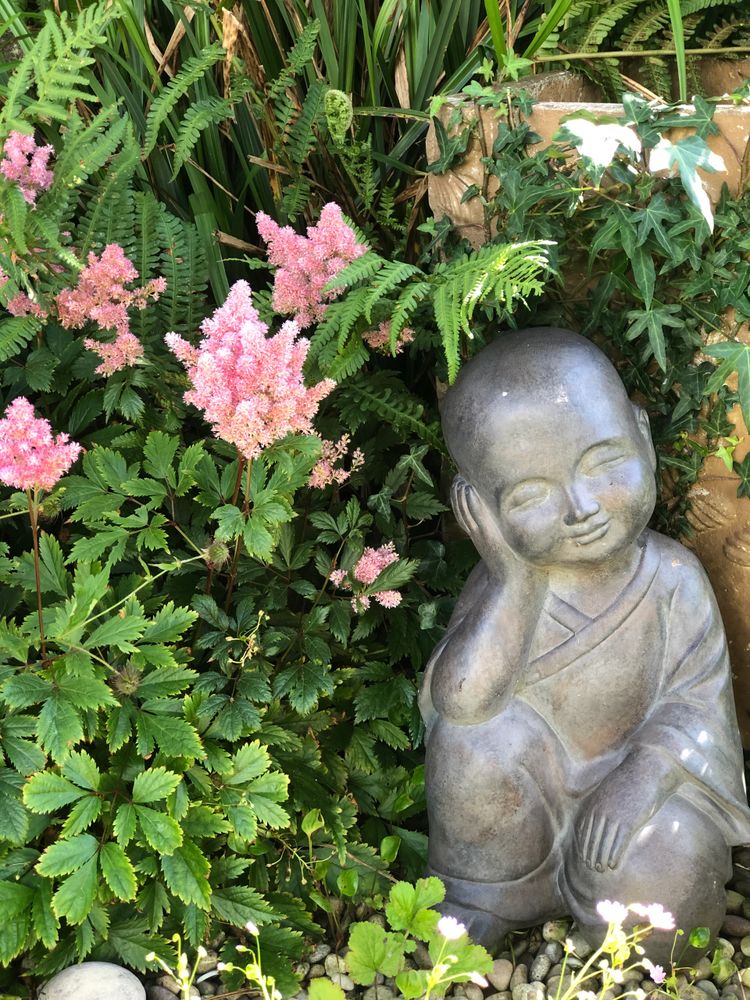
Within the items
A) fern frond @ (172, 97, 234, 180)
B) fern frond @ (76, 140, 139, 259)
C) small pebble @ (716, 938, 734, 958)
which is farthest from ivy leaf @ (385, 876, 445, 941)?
fern frond @ (172, 97, 234, 180)

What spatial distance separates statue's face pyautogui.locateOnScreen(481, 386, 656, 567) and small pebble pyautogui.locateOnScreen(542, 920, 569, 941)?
2.68 ft

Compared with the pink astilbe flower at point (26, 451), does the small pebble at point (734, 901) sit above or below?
below

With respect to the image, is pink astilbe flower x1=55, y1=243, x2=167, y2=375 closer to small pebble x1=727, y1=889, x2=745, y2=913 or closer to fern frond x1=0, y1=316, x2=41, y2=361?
fern frond x1=0, y1=316, x2=41, y2=361

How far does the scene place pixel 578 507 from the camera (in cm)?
194

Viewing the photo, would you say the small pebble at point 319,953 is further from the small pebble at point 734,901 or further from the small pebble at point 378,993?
the small pebble at point 734,901

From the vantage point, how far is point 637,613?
2.10 meters

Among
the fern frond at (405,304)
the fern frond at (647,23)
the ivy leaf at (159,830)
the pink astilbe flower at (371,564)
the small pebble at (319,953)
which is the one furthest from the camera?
the fern frond at (647,23)

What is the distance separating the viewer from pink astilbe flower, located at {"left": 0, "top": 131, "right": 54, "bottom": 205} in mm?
2100

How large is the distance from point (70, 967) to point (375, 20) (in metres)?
2.29

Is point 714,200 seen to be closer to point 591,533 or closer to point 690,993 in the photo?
point 591,533

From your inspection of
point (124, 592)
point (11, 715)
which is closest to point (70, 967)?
point (11, 715)

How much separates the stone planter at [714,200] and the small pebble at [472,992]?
3.14 ft

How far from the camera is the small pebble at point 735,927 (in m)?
2.25

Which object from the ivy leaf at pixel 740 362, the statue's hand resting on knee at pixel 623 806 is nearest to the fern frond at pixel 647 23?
the ivy leaf at pixel 740 362
